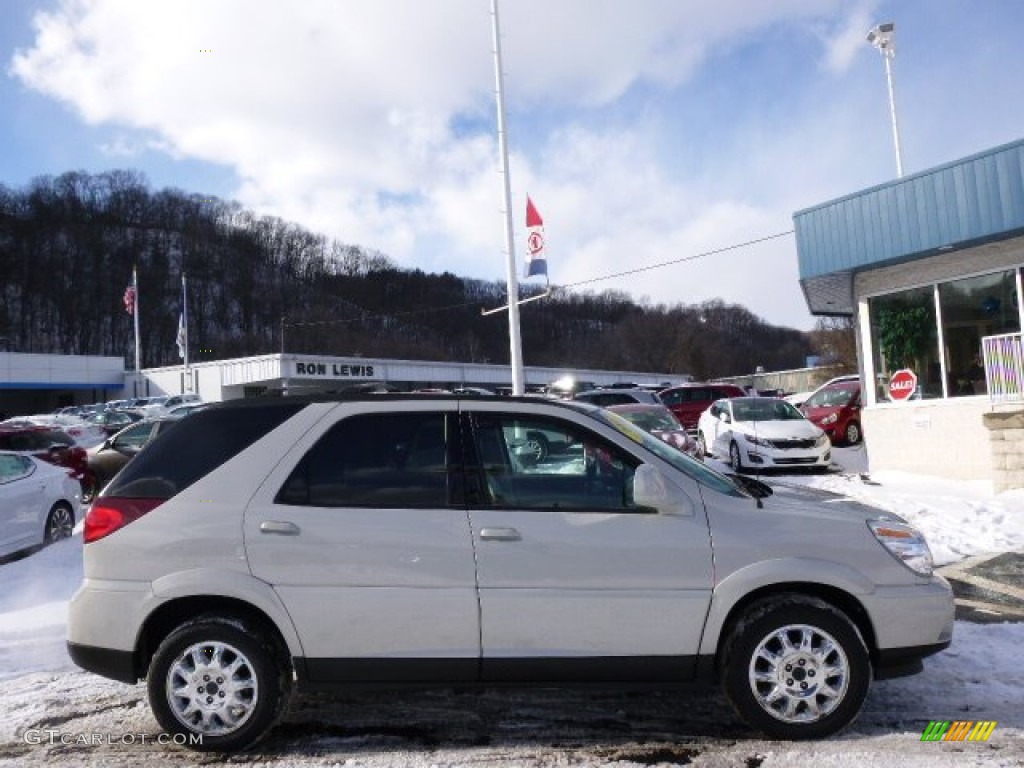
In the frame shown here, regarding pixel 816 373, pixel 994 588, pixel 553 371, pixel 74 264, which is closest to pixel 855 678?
pixel 994 588

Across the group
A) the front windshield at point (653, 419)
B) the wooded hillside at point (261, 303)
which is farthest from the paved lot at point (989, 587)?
the wooded hillside at point (261, 303)

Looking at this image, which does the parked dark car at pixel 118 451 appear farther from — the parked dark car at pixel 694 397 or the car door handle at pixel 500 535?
the car door handle at pixel 500 535

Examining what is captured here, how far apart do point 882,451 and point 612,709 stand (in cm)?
1060

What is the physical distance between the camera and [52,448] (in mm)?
13664

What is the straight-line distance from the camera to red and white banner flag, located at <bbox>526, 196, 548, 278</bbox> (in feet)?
72.9

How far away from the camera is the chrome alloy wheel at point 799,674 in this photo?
12.5 feet

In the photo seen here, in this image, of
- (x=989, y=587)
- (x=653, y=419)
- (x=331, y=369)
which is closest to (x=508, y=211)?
(x=653, y=419)

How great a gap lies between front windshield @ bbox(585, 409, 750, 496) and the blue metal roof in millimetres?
8995

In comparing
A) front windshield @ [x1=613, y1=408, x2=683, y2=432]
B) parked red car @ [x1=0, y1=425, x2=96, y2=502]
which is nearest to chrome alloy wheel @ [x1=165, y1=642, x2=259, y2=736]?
parked red car @ [x1=0, y1=425, x2=96, y2=502]

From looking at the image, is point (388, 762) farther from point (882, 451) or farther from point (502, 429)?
point (882, 451)

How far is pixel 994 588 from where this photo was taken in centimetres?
662

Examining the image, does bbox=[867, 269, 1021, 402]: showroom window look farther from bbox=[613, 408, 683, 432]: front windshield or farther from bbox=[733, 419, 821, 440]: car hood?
bbox=[613, 408, 683, 432]: front windshield

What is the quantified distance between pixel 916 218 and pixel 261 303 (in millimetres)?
121056

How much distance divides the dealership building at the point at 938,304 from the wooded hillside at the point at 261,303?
301 ft
